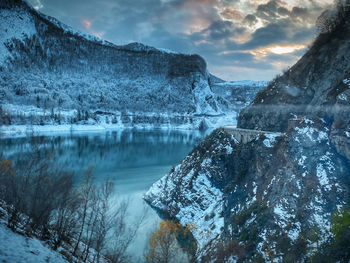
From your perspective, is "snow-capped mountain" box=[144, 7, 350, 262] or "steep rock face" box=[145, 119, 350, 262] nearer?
"steep rock face" box=[145, 119, 350, 262]

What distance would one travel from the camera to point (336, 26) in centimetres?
2041

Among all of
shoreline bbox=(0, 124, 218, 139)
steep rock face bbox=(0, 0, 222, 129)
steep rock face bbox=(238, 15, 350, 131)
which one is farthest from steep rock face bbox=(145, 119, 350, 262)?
steep rock face bbox=(0, 0, 222, 129)

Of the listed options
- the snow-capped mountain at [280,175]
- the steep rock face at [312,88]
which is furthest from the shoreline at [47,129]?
the steep rock face at [312,88]

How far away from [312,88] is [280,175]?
34.3 feet

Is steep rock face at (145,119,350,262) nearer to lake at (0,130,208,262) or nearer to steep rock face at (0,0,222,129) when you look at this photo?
lake at (0,130,208,262)

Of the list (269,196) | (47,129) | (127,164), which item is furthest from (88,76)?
(269,196)

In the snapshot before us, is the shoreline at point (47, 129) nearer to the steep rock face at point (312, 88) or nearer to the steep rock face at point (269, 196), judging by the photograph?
the steep rock face at point (269, 196)

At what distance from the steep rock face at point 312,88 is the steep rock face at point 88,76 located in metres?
82.6

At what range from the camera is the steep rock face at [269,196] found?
1217 centimetres

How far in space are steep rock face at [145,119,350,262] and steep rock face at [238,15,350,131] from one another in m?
2.36

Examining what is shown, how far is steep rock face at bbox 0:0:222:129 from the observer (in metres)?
104

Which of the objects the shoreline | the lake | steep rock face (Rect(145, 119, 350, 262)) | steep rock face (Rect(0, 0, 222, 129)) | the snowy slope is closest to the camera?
the snowy slope

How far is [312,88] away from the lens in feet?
68.2

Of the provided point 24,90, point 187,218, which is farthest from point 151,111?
point 187,218
